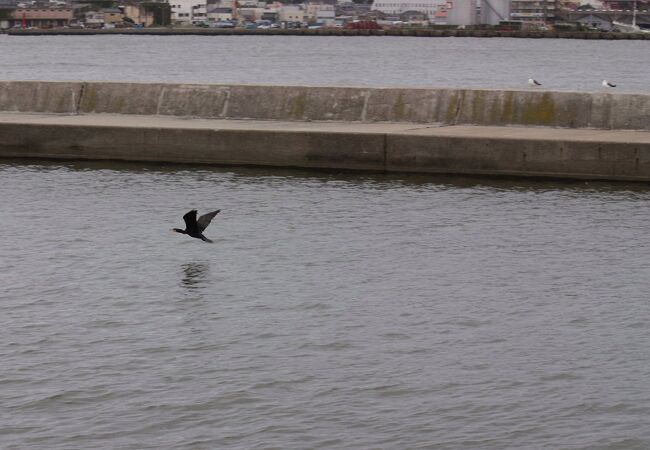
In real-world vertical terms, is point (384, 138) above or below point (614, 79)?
above

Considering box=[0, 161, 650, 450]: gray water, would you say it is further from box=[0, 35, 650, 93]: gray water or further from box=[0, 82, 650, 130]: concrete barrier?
box=[0, 35, 650, 93]: gray water

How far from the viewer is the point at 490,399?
1262 centimetres

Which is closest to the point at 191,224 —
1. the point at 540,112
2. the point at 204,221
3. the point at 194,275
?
the point at 204,221

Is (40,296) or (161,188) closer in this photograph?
(40,296)

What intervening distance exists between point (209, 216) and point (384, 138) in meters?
6.52

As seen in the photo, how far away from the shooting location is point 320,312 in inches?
611

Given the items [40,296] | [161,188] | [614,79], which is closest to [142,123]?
[161,188]

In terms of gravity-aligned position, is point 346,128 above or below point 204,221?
above

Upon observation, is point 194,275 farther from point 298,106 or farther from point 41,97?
point 41,97

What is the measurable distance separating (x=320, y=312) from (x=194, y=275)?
2.40 m

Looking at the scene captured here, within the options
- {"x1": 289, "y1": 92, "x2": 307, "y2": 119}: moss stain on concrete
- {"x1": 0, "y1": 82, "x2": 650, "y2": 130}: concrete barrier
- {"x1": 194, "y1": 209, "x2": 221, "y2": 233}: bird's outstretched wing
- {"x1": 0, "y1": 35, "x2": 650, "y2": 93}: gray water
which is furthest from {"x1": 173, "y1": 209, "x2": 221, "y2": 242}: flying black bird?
{"x1": 0, "y1": 35, "x2": 650, "y2": 93}: gray water

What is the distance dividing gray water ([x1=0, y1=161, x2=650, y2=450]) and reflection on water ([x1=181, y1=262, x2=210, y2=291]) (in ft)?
0.16

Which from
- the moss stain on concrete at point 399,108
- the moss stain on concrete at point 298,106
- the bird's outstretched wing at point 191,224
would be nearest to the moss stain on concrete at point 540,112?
the moss stain on concrete at point 399,108

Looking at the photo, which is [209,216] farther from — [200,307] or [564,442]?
[564,442]
